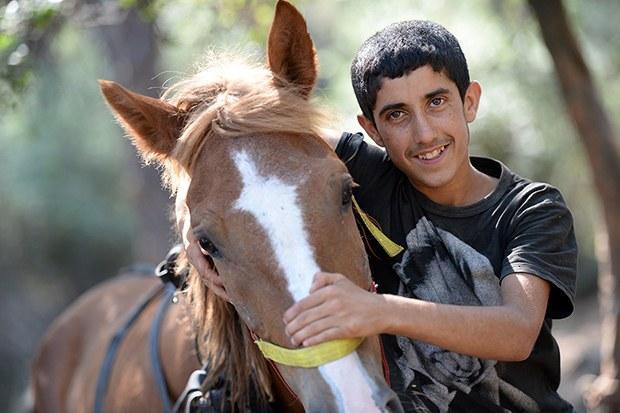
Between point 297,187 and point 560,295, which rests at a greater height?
point 297,187

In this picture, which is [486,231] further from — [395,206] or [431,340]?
[431,340]

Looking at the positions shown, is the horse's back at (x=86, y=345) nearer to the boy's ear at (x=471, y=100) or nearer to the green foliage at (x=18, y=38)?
the green foliage at (x=18, y=38)

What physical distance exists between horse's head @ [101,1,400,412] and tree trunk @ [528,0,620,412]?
261 cm

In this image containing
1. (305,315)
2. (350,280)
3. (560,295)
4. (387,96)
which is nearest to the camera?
(305,315)

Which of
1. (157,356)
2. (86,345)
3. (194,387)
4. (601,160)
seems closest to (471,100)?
(194,387)

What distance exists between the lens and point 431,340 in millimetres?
2299

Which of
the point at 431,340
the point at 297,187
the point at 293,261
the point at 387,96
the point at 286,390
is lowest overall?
the point at 286,390

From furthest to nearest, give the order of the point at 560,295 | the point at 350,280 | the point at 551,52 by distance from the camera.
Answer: the point at 551,52, the point at 560,295, the point at 350,280

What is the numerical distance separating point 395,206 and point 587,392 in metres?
3.00

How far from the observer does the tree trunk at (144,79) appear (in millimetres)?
7785

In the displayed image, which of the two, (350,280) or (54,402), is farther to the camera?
(54,402)

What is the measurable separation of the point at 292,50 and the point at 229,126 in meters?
0.37

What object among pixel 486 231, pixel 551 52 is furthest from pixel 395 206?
pixel 551 52

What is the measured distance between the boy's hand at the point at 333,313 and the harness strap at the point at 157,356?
4.40 feet
